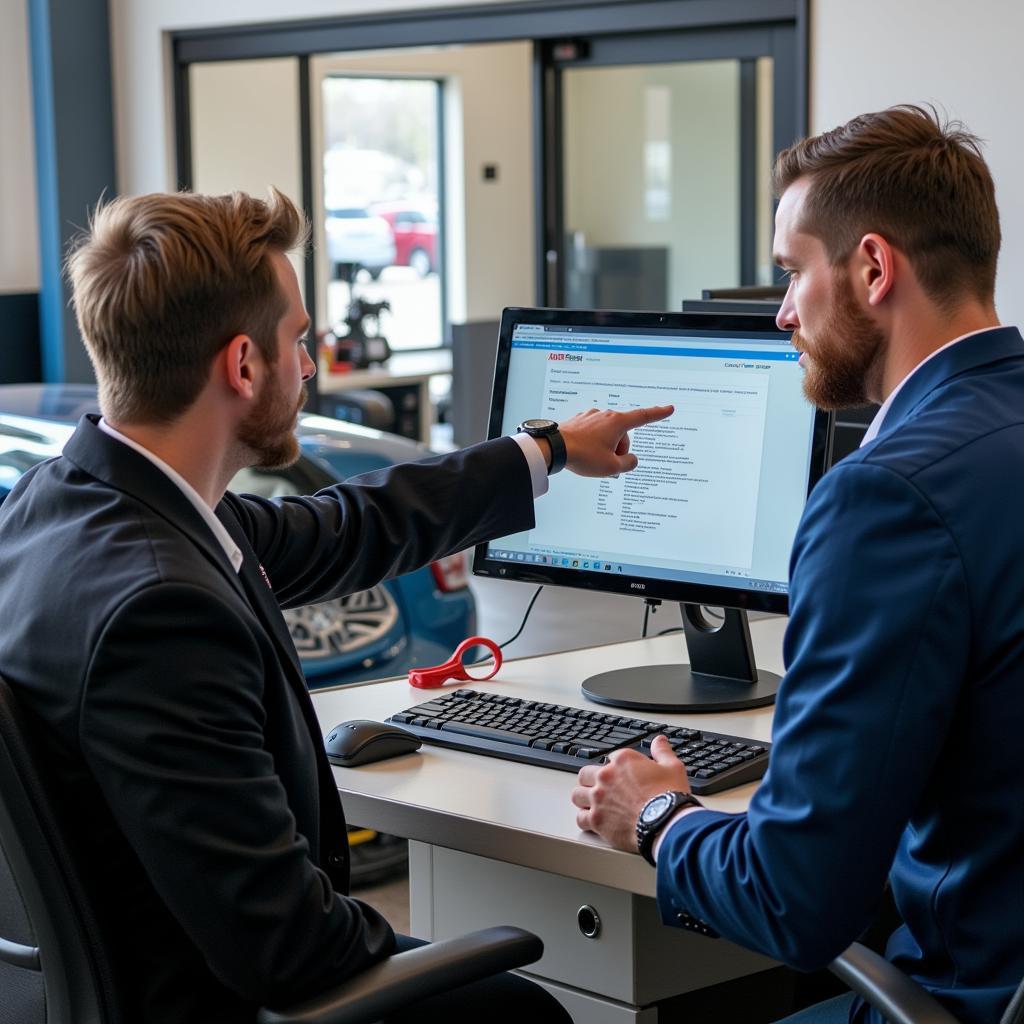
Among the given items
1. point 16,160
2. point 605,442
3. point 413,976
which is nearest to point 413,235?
point 16,160

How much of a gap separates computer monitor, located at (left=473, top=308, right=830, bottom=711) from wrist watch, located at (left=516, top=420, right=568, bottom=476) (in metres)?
0.07

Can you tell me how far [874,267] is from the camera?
138 centimetres

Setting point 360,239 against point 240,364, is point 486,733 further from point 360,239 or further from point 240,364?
point 360,239

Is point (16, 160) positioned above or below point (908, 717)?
above

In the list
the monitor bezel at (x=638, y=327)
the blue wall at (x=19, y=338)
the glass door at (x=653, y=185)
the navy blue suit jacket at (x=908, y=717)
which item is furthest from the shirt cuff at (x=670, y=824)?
the blue wall at (x=19, y=338)

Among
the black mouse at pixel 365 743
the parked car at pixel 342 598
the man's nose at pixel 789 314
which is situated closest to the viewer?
the man's nose at pixel 789 314

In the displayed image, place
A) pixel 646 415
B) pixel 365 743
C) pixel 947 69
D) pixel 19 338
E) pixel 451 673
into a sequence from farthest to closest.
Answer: pixel 19 338, pixel 947 69, pixel 451 673, pixel 646 415, pixel 365 743

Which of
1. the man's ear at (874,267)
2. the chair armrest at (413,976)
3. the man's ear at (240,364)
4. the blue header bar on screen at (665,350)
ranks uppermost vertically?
the man's ear at (874,267)

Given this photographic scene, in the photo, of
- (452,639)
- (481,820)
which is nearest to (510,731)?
(481,820)

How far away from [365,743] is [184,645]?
55cm

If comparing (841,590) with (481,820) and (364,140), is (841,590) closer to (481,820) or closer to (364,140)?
(481,820)

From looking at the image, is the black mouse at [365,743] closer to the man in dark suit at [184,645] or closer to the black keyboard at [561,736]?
the black keyboard at [561,736]

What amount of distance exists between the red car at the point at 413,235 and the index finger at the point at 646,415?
851 cm

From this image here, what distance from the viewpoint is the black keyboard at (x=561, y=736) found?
64.2 inches
